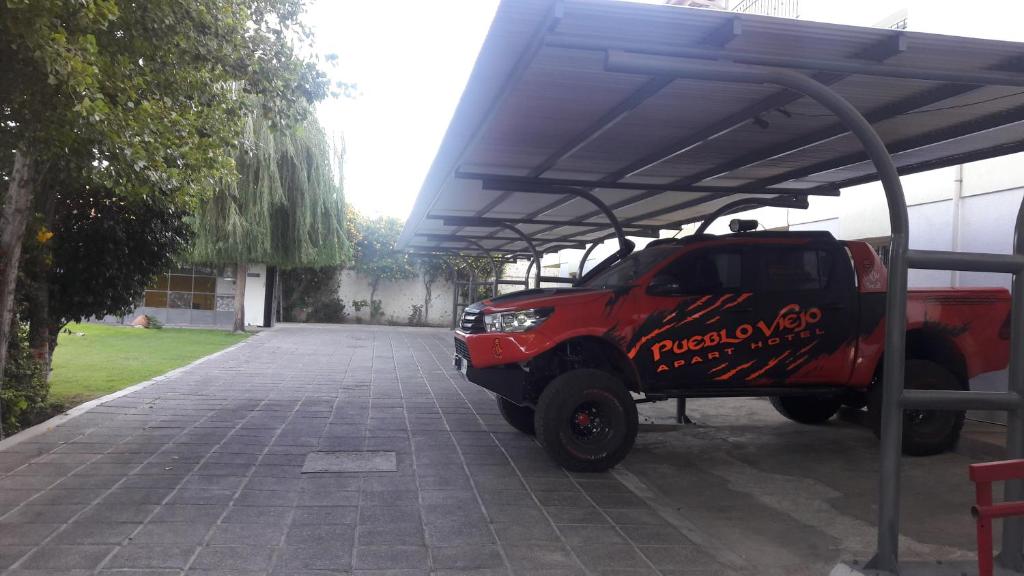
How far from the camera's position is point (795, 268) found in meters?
7.77

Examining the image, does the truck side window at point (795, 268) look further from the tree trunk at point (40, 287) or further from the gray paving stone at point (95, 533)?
the tree trunk at point (40, 287)

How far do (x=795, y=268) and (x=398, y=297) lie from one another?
27.7m

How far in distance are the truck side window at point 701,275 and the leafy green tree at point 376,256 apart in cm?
2597

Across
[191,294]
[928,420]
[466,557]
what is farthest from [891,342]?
[191,294]

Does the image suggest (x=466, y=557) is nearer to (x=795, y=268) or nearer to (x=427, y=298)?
(x=795, y=268)

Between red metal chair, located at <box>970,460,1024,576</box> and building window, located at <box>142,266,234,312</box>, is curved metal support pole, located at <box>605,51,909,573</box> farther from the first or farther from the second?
building window, located at <box>142,266,234,312</box>

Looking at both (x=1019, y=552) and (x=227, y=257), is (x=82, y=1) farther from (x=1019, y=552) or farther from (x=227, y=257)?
(x=227, y=257)

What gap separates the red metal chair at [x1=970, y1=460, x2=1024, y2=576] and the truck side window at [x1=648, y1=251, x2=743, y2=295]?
146 inches

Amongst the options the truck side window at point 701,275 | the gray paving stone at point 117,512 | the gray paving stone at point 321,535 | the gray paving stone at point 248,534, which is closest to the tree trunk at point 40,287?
the gray paving stone at point 117,512

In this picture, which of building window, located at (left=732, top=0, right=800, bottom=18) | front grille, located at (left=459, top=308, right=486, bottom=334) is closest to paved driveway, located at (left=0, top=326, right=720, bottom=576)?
front grille, located at (left=459, top=308, right=486, bottom=334)

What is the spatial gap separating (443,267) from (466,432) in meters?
25.4

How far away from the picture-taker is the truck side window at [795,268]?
25.2 feet

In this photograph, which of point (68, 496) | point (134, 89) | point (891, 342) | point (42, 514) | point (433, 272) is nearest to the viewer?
point (891, 342)

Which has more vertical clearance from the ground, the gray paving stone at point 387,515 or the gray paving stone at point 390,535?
the gray paving stone at point 387,515
